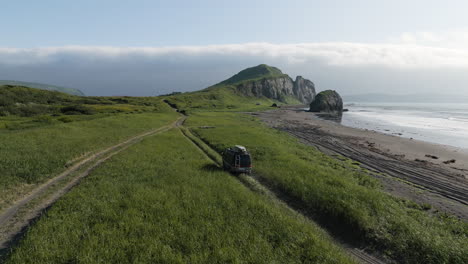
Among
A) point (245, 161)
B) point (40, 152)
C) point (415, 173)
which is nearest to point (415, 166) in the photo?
point (415, 173)

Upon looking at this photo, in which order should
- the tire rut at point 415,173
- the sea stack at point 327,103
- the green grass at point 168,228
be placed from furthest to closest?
the sea stack at point 327,103 → the tire rut at point 415,173 → the green grass at point 168,228

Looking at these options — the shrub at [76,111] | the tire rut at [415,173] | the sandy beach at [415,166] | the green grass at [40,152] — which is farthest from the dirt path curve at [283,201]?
the shrub at [76,111]

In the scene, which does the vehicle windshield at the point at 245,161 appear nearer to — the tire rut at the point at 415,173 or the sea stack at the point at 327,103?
the tire rut at the point at 415,173

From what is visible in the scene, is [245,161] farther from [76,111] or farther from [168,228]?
[76,111]

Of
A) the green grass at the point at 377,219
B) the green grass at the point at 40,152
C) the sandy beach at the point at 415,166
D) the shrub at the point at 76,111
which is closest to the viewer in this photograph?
the green grass at the point at 377,219

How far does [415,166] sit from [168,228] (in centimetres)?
4447

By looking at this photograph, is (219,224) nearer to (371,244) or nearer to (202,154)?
(371,244)

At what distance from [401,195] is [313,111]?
172 metres

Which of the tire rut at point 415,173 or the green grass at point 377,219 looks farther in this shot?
the tire rut at point 415,173

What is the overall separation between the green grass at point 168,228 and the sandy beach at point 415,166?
18.1m

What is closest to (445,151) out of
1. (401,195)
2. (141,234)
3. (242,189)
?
(401,195)

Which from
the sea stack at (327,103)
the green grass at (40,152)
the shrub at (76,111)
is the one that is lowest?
the green grass at (40,152)

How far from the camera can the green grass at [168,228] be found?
475 inches

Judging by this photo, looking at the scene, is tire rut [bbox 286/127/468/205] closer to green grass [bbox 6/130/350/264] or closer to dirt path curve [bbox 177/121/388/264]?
dirt path curve [bbox 177/121/388/264]
